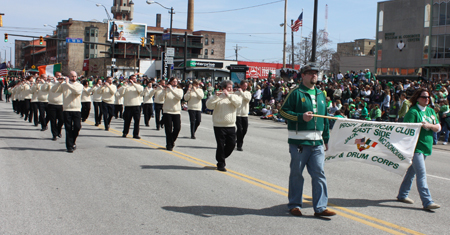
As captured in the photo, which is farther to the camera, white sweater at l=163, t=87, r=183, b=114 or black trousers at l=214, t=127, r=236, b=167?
white sweater at l=163, t=87, r=183, b=114

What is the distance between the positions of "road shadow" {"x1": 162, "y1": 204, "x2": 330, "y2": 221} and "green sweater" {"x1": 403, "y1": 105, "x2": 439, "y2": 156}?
1992mm

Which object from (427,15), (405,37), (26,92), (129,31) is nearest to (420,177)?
(26,92)

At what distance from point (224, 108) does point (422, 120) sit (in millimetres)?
3813

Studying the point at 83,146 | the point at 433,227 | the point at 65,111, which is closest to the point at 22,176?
the point at 65,111

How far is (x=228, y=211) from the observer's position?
5.95 metres

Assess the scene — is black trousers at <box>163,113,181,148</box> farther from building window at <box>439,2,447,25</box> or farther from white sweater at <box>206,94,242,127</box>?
building window at <box>439,2,447,25</box>

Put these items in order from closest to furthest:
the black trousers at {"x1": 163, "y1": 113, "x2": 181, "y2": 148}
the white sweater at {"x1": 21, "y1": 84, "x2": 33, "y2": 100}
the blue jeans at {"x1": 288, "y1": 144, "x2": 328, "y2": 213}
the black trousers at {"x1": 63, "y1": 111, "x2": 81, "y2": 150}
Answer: the blue jeans at {"x1": 288, "y1": 144, "x2": 328, "y2": 213} < the black trousers at {"x1": 63, "y1": 111, "x2": 81, "y2": 150} < the black trousers at {"x1": 163, "y1": 113, "x2": 181, "y2": 148} < the white sweater at {"x1": 21, "y1": 84, "x2": 33, "y2": 100}

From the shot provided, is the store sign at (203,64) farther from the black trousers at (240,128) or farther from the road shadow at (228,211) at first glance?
the road shadow at (228,211)

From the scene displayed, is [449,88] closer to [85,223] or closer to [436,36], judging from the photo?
[85,223]

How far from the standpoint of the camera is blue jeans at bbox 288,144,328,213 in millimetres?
5590

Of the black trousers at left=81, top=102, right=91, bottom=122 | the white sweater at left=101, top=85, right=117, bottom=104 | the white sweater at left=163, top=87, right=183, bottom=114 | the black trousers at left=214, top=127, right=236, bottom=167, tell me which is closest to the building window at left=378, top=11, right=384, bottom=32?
the black trousers at left=81, top=102, right=91, bottom=122

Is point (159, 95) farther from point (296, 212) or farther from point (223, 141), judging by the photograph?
point (296, 212)

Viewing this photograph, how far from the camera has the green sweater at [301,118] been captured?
564cm

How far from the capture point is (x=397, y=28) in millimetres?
51844
